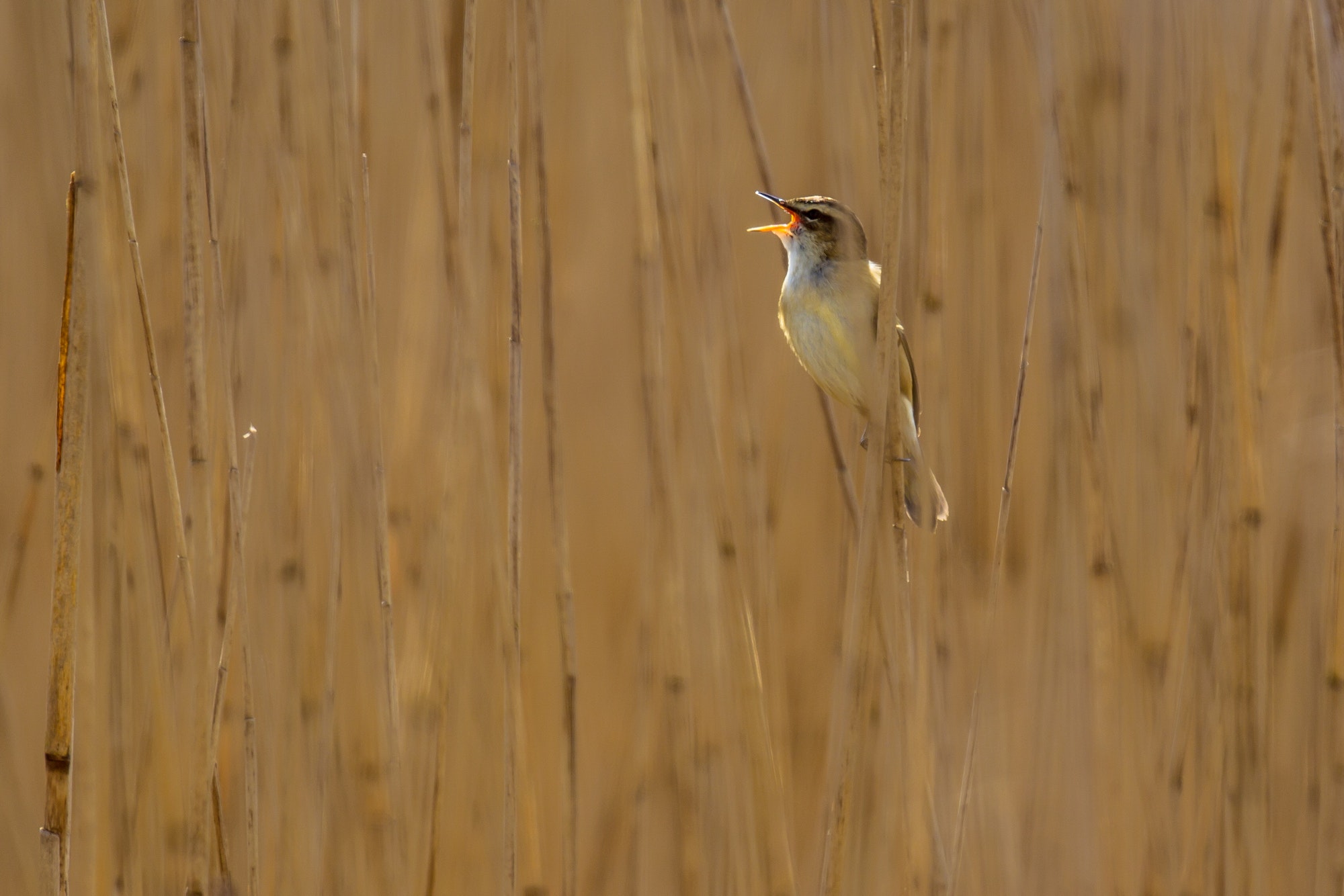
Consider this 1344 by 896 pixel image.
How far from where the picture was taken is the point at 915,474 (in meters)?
1.71

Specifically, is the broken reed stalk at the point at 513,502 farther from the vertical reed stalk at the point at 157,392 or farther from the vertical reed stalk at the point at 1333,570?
the vertical reed stalk at the point at 1333,570

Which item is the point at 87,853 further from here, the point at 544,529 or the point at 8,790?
the point at 544,529

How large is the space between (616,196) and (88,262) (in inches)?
70.8

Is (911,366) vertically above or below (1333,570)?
above

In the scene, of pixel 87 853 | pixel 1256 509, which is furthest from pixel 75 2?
pixel 1256 509

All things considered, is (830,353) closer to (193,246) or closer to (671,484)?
(671,484)

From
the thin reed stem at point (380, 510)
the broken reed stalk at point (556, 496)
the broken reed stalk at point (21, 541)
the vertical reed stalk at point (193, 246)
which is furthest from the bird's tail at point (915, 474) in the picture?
the broken reed stalk at point (21, 541)

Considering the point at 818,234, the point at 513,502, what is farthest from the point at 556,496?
the point at 818,234

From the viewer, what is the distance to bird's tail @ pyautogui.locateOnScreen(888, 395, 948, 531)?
1.23m

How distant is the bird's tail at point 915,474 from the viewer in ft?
4.04

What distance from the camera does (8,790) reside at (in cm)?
175

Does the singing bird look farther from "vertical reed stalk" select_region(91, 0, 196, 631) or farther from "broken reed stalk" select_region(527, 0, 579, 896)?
"vertical reed stalk" select_region(91, 0, 196, 631)

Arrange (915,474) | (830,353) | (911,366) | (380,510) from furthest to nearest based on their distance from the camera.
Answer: (911,366), (830,353), (915,474), (380,510)

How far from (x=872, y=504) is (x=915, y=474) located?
22.9 inches
